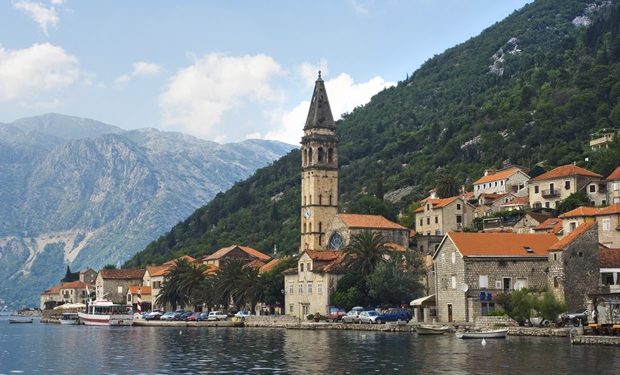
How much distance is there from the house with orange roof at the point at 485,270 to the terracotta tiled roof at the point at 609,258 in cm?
591

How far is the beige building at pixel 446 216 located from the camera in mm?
131625

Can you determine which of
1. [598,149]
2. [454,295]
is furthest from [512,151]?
[454,295]

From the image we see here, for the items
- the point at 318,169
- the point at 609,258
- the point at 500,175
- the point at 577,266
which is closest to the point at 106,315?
the point at 318,169

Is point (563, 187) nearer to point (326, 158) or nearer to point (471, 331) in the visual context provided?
point (326, 158)

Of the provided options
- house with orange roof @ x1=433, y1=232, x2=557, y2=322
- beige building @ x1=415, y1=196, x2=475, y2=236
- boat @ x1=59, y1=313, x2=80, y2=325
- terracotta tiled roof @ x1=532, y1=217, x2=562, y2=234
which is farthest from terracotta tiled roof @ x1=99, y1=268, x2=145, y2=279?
house with orange roof @ x1=433, y1=232, x2=557, y2=322

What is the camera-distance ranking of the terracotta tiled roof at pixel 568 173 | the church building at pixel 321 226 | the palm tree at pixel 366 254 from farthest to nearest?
the terracotta tiled roof at pixel 568 173 < the church building at pixel 321 226 < the palm tree at pixel 366 254

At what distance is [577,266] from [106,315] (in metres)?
82.5

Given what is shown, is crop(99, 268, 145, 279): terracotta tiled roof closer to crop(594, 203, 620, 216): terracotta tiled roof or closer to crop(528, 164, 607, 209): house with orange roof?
crop(528, 164, 607, 209): house with orange roof

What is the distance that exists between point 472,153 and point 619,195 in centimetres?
8327

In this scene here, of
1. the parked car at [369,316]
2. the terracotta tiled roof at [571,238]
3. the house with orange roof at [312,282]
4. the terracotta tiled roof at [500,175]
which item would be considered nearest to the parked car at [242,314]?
the house with orange roof at [312,282]

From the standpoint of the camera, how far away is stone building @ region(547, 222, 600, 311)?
264ft

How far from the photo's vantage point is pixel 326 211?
137 meters

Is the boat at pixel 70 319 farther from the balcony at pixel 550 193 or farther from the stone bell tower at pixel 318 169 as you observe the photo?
the balcony at pixel 550 193

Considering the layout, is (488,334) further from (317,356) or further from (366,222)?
(366,222)
